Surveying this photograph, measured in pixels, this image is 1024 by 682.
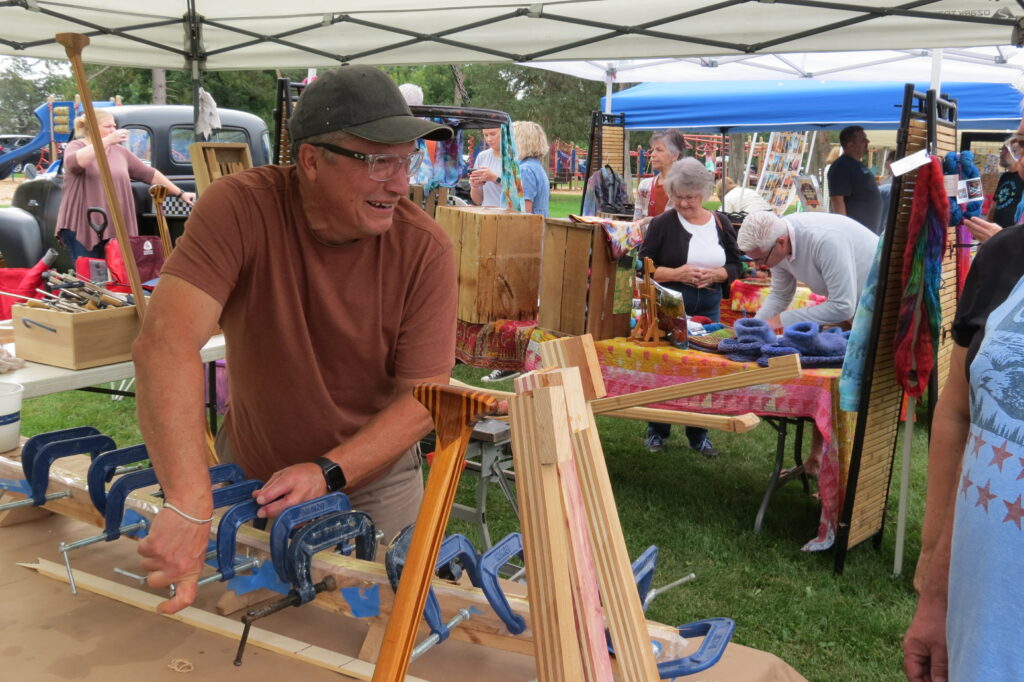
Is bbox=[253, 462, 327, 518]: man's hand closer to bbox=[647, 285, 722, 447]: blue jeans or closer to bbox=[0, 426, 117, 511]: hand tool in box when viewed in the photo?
bbox=[0, 426, 117, 511]: hand tool in box

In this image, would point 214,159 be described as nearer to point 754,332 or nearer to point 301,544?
point 754,332

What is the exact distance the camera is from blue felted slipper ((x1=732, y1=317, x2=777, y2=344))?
3868 mm

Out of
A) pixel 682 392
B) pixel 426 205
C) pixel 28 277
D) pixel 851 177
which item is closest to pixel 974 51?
pixel 851 177

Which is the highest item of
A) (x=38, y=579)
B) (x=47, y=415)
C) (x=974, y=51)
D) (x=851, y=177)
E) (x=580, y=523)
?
(x=974, y=51)

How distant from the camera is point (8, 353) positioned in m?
2.90

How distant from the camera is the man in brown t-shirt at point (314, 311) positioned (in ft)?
4.90

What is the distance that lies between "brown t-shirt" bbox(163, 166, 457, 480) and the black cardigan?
3158 millimetres

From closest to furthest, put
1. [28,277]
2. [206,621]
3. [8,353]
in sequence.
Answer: [206,621] → [8,353] → [28,277]

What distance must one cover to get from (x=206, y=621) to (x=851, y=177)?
627 cm

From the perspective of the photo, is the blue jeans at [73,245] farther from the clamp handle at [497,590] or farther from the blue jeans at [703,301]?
the clamp handle at [497,590]

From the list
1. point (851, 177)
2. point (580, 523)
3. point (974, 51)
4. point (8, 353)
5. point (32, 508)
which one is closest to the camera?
point (580, 523)

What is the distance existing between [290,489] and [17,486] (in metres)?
0.79

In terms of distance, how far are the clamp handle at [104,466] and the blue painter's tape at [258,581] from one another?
0.34 meters

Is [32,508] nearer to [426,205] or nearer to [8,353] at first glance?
[8,353]
